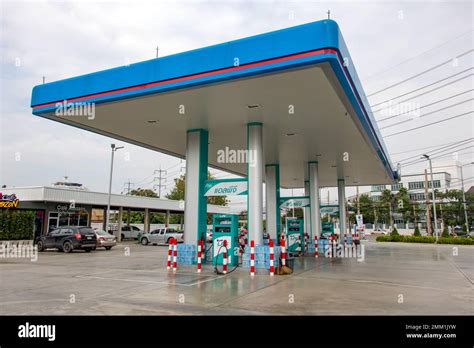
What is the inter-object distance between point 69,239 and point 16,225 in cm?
481

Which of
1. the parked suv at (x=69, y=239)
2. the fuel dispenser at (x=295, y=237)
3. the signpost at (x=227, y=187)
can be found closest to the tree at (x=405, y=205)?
the fuel dispenser at (x=295, y=237)

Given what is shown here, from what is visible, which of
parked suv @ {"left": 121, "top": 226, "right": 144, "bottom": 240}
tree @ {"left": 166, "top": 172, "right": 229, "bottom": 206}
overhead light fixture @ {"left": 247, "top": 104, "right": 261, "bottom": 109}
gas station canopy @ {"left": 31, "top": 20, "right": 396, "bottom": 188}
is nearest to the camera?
gas station canopy @ {"left": 31, "top": 20, "right": 396, "bottom": 188}

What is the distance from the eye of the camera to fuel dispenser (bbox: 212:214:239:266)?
11930 mm

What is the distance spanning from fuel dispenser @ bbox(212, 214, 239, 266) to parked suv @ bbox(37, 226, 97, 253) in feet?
36.2

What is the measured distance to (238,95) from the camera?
9.97 m

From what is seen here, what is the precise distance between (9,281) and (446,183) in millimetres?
91440

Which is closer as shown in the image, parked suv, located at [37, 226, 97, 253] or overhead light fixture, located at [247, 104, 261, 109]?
overhead light fixture, located at [247, 104, 261, 109]

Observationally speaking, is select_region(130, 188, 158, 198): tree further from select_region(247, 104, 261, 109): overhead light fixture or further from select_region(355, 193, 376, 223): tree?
select_region(247, 104, 261, 109): overhead light fixture

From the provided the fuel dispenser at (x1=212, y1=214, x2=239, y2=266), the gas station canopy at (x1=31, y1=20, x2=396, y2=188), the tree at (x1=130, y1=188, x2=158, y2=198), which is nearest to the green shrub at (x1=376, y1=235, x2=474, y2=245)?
the gas station canopy at (x1=31, y1=20, x2=396, y2=188)

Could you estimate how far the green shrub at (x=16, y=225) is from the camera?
21.3 m

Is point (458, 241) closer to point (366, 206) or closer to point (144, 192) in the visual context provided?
point (366, 206)
